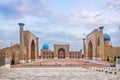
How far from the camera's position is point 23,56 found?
112 feet

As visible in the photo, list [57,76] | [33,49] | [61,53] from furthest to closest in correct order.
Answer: [61,53]
[33,49]
[57,76]

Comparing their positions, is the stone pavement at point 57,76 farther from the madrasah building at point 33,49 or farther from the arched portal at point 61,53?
the arched portal at point 61,53

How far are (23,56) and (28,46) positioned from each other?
3.48 metres

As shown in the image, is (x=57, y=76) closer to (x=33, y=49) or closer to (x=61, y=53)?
(x=33, y=49)

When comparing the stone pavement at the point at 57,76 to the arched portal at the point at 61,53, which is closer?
the stone pavement at the point at 57,76

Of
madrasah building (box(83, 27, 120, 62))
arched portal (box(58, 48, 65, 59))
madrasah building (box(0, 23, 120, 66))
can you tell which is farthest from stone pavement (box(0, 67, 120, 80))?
arched portal (box(58, 48, 65, 59))

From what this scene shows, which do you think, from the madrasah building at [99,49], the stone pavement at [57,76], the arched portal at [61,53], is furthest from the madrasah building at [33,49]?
the stone pavement at [57,76]

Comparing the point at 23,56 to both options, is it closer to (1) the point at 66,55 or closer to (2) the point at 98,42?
(2) the point at 98,42

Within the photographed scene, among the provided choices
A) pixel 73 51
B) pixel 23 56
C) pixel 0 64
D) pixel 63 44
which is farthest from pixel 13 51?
pixel 73 51

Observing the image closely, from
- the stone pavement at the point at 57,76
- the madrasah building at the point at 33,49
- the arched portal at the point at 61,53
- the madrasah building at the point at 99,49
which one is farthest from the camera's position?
the arched portal at the point at 61,53

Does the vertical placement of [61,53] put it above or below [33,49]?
below

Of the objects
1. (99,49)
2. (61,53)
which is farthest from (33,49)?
(61,53)

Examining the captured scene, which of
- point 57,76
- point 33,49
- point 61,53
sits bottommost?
point 57,76

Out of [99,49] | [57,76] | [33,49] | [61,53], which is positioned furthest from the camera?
[61,53]
